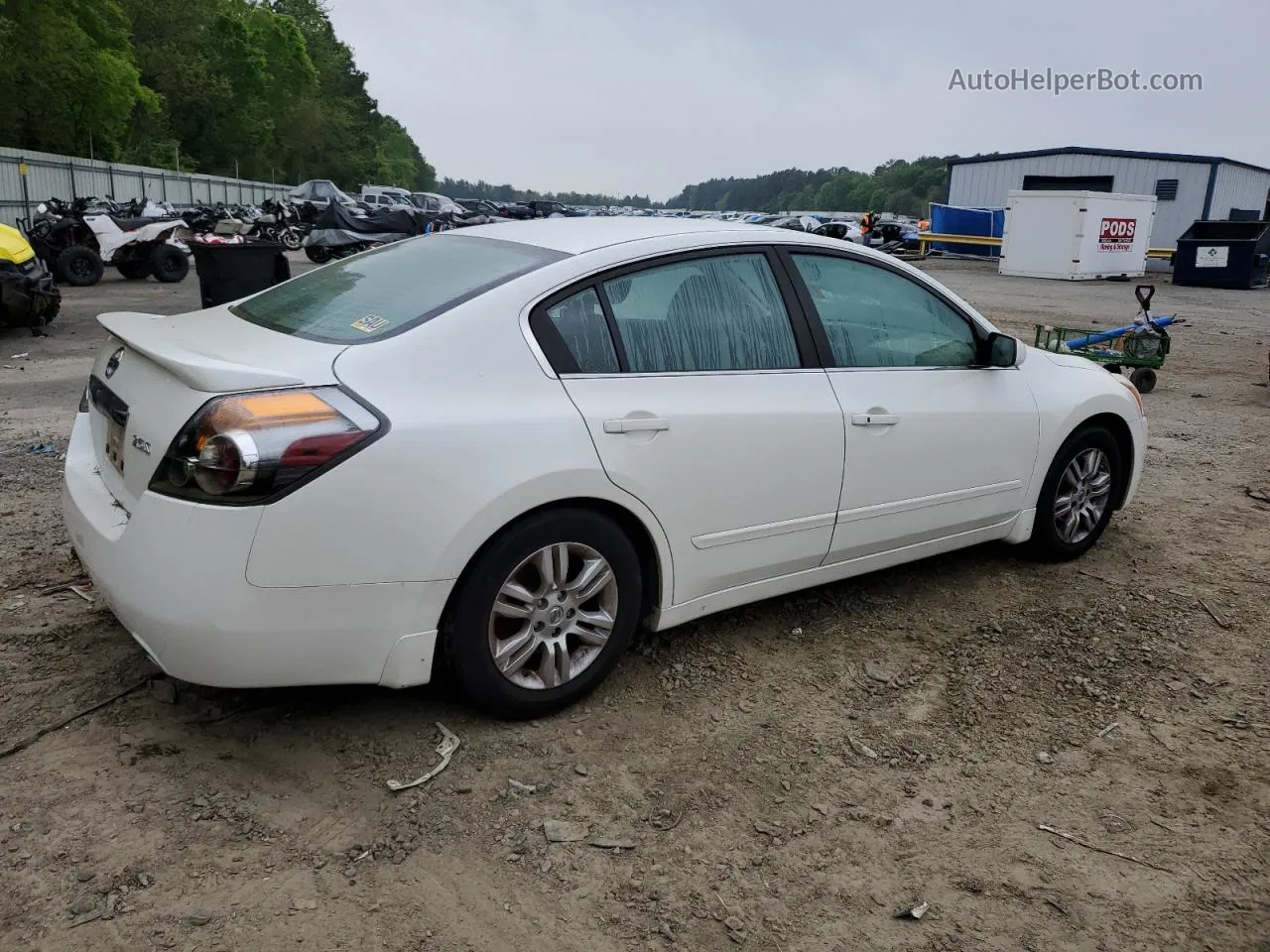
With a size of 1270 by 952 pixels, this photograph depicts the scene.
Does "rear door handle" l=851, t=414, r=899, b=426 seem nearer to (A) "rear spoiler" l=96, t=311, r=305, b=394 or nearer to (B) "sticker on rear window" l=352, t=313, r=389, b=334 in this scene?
(B) "sticker on rear window" l=352, t=313, r=389, b=334

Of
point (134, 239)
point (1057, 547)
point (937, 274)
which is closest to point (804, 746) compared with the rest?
point (1057, 547)

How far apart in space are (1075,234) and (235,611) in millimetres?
29491

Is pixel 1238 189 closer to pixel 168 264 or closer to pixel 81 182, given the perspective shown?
pixel 168 264

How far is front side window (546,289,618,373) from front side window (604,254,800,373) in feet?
0.21

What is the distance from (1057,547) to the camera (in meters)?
4.85

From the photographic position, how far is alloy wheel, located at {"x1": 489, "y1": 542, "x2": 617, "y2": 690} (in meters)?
3.08

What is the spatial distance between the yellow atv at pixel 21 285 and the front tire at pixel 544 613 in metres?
9.56

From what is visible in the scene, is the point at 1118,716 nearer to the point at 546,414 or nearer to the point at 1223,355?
the point at 546,414

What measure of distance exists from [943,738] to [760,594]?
808 millimetres

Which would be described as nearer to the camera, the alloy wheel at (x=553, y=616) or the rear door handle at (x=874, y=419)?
the alloy wheel at (x=553, y=616)

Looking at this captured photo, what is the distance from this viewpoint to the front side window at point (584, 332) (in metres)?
3.23

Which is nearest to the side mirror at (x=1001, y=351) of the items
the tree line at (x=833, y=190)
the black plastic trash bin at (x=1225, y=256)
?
the black plastic trash bin at (x=1225, y=256)

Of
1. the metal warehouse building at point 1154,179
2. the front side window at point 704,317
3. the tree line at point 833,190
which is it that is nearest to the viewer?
the front side window at point 704,317

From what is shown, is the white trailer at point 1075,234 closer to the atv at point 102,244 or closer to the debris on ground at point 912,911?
the atv at point 102,244
